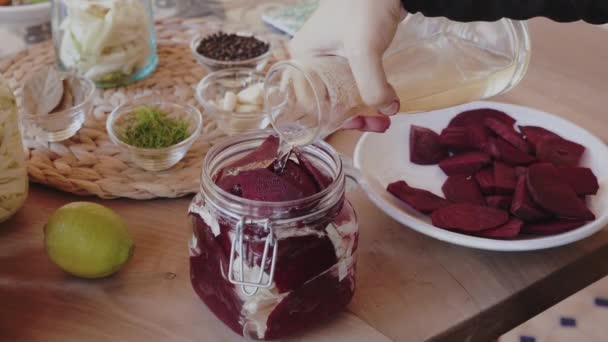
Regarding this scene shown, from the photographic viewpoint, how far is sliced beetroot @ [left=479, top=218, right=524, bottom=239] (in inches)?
26.9

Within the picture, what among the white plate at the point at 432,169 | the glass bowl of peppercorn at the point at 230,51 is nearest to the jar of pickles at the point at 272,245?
the white plate at the point at 432,169

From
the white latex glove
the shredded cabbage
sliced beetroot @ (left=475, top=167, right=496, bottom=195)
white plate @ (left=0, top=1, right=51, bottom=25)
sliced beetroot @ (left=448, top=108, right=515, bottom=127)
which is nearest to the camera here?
the white latex glove

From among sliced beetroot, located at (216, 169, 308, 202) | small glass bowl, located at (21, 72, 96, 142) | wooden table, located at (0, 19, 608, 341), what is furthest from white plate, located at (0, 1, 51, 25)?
sliced beetroot, located at (216, 169, 308, 202)

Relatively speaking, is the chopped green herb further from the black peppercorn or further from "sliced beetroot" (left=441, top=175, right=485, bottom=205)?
"sliced beetroot" (left=441, top=175, right=485, bottom=205)

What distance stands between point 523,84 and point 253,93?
0.42m

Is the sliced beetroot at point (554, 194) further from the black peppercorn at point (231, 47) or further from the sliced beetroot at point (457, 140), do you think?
the black peppercorn at point (231, 47)

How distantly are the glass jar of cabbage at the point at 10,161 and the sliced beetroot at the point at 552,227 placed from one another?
1.74 ft

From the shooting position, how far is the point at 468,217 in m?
0.70

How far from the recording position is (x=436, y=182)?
82 centimetres

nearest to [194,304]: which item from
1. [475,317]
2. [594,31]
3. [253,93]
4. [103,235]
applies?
[103,235]

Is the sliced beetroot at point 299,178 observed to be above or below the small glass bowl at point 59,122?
above

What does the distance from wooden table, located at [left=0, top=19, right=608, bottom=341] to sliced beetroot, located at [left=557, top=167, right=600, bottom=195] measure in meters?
0.05

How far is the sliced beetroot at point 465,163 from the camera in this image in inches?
31.7

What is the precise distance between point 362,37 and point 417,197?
0.26 m
